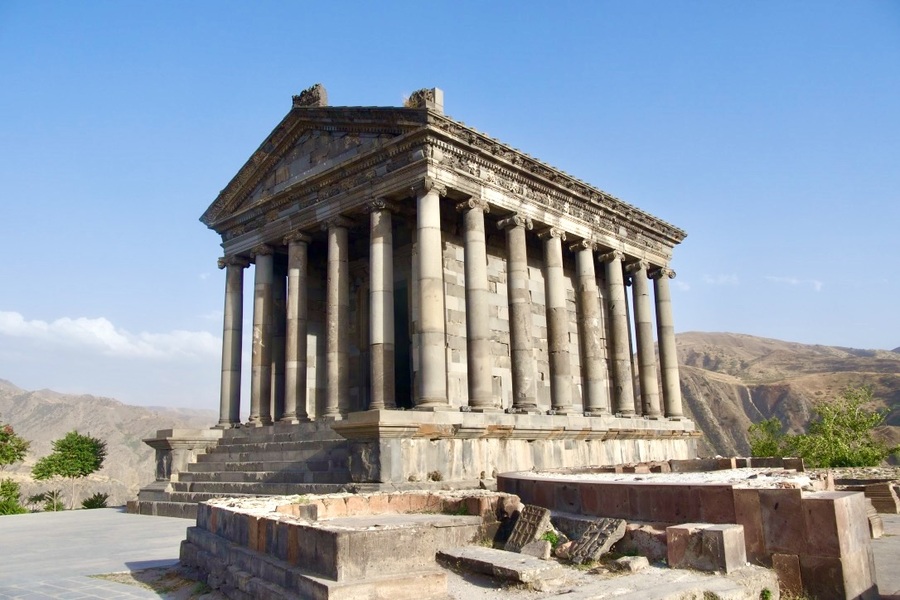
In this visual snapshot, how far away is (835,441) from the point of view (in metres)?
27.3

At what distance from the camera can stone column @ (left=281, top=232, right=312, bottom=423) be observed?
20.1 meters

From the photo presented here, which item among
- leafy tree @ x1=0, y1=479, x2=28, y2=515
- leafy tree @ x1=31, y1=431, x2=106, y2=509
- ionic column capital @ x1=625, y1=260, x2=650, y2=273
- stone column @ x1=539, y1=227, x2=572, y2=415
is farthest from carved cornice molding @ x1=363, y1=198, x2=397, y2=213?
leafy tree @ x1=31, y1=431, x2=106, y2=509

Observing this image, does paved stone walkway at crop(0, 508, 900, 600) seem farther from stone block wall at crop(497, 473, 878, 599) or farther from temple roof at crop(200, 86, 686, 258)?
temple roof at crop(200, 86, 686, 258)

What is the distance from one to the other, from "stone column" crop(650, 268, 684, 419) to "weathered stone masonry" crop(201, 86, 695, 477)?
7 cm

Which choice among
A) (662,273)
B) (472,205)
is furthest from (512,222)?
(662,273)

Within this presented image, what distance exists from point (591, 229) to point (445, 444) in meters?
10.4

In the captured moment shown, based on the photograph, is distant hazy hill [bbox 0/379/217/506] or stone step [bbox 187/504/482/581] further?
distant hazy hill [bbox 0/379/217/506]

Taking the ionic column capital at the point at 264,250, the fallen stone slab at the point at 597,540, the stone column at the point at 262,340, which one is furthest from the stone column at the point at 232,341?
the fallen stone slab at the point at 597,540

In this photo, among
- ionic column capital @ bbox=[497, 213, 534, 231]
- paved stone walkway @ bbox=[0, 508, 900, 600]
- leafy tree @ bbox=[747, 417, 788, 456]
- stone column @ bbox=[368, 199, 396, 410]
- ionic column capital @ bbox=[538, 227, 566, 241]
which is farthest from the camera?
leafy tree @ bbox=[747, 417, 788, 456]

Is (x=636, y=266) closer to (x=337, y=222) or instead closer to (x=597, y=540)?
(x=337, y=222)

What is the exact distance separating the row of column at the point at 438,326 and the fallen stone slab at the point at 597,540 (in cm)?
902

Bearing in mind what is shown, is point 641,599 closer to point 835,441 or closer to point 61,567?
point 61,567

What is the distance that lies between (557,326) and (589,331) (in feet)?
7.48

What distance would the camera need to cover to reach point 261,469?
17.8 metres
